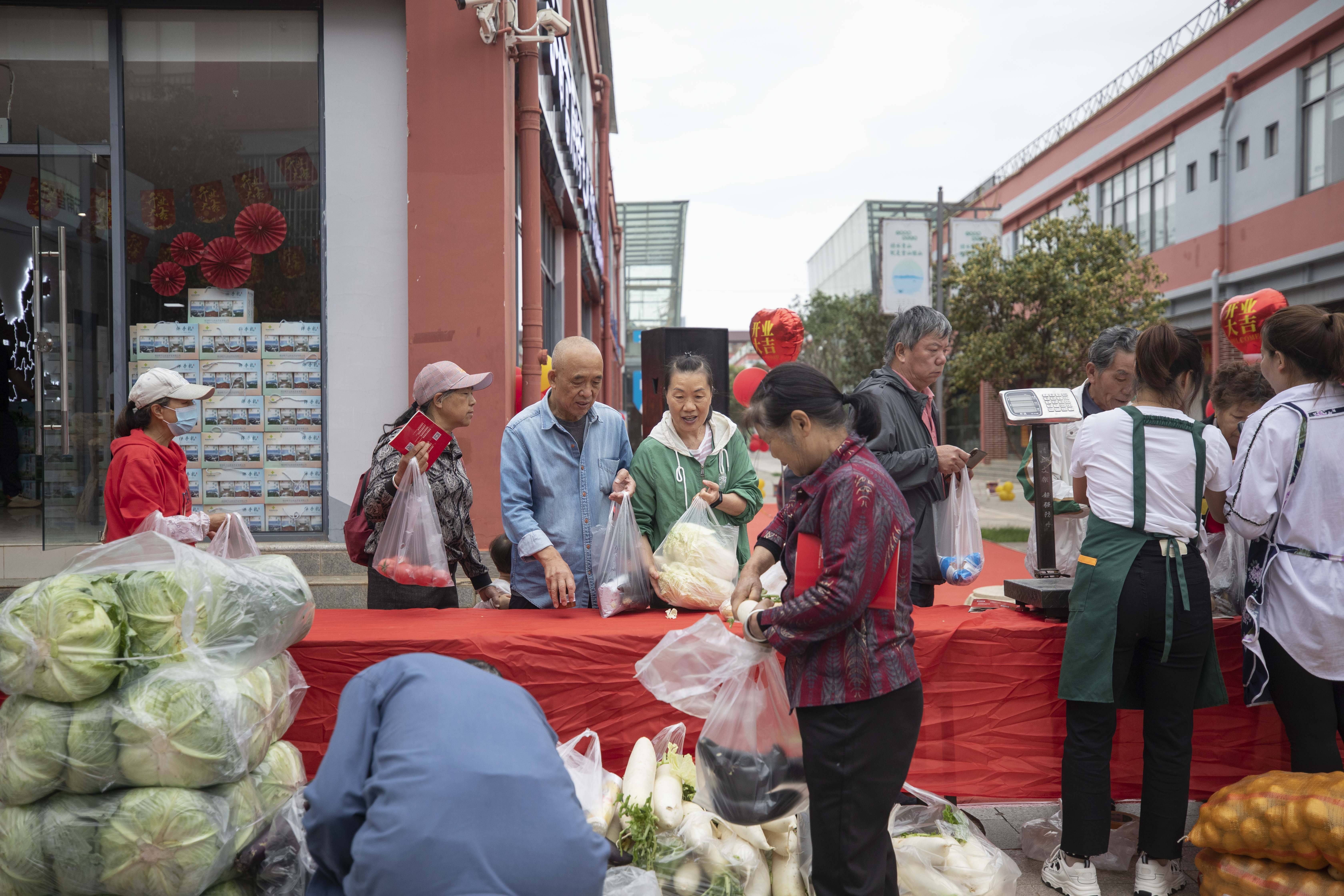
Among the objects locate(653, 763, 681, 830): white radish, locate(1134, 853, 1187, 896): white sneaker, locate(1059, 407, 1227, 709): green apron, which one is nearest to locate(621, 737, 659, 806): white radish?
locate(653, 763, 681, 830): white radish

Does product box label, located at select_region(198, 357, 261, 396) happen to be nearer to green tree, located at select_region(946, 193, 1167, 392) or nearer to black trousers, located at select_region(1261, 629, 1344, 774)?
black trousers, located at select_region(1261, 629, 1344, 774)

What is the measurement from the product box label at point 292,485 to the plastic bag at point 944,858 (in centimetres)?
487

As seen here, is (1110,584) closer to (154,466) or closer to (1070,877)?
(1070,877)

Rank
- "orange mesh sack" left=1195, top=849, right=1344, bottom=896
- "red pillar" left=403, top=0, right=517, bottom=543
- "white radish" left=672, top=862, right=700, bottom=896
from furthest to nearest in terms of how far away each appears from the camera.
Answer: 1. "red pillar" left=403, top=0, right=517, bottom=543
2. "orange mesh sack" left=1195, top=849, right=1344, bottom=896
3. "white radish" left=672, top=862, right=700, bottom=896

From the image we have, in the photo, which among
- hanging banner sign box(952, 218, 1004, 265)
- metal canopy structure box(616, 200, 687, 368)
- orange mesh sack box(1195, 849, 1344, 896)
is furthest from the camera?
metal canopy structure box(616, 200, 687, 368)

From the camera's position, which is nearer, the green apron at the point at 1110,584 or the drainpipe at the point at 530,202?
the green apron at the point at 1110,584

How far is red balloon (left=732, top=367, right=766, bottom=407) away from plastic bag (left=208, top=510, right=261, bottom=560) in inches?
316

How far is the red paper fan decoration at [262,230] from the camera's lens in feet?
20.9

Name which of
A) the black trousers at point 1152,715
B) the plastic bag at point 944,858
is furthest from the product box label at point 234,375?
the black trousers at point 1152,715

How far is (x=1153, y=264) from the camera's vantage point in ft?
69.2

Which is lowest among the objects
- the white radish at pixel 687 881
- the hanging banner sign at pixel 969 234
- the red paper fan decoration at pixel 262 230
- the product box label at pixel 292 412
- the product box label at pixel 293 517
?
the white radish at pixel 687 881

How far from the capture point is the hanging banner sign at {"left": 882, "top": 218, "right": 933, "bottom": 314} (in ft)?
62.1

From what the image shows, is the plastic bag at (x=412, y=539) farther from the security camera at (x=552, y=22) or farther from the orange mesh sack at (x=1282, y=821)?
the security camera at (x=552, y=22)

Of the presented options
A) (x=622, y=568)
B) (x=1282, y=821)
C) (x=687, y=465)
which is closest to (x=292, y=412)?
(x=687, y=465)
